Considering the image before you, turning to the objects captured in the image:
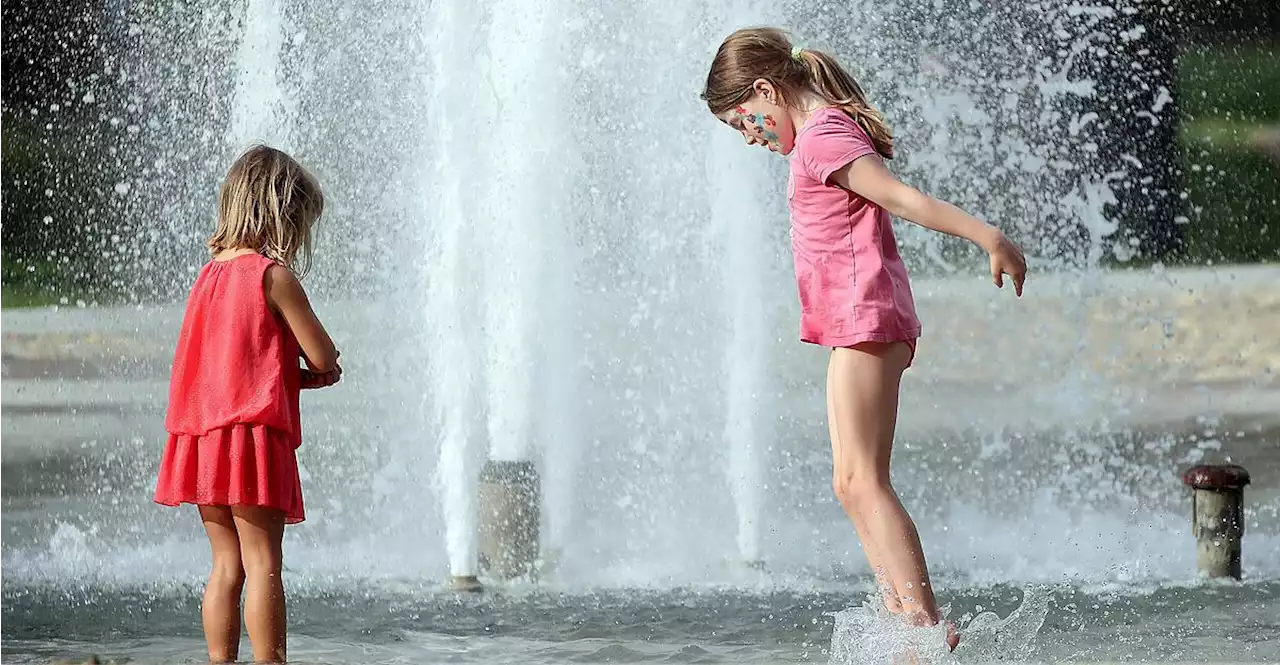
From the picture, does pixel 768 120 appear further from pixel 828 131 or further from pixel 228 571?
pixel 228 571

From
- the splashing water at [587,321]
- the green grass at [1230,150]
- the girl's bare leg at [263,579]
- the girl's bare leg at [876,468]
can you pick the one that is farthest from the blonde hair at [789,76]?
the green grass at [1230,150]

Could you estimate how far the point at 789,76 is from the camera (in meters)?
3.82

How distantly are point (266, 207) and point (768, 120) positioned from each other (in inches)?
44.7

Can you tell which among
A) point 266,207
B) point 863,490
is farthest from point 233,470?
point 863,490

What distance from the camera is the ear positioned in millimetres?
3814

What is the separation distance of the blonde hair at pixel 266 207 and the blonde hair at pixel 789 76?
96 centimetres

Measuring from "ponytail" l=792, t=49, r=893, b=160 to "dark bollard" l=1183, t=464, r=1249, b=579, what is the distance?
2990 millimetres

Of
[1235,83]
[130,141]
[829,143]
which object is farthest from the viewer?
[1235,83]

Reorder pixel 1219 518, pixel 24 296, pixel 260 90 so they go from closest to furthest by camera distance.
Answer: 1. pixel 1219 518
2. pixel 260 90
3. pixel 24 296

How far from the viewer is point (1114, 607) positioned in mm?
5484

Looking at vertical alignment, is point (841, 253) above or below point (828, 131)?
below

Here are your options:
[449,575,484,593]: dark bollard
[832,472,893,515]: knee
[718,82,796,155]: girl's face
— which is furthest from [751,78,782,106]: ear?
[449,575,484,593]: dark bollard

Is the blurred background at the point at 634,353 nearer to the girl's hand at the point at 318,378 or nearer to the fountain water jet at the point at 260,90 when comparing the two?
the fountain water jet at the point at 260,90

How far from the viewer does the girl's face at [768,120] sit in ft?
12.6
